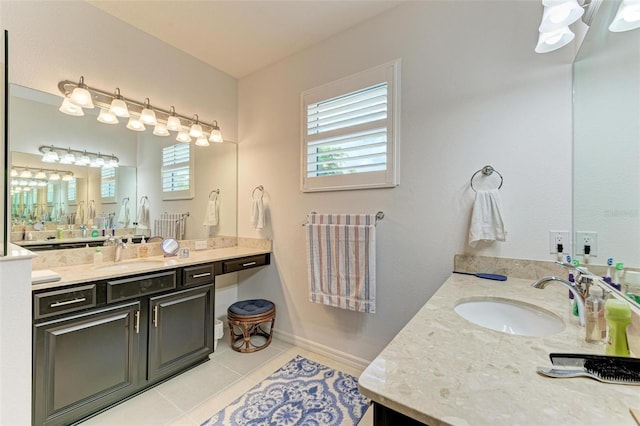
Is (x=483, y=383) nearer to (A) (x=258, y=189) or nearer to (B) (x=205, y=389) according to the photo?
(B) (x=205, y=389)

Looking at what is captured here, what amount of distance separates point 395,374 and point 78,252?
232 cm

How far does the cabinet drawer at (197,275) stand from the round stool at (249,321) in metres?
0.42

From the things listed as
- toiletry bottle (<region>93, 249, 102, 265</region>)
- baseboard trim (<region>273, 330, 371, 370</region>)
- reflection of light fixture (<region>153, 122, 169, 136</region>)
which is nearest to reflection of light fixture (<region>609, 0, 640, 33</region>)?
baseboard trim (<region>273, 330, 371, 370</region>)

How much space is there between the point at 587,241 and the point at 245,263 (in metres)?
2.31

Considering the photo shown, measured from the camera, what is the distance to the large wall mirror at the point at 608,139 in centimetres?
95

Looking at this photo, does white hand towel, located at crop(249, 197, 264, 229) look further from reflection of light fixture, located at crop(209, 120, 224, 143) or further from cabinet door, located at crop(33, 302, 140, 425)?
cabinet door, located at crop(33, 302, 140, 425)

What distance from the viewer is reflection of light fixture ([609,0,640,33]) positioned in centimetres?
90

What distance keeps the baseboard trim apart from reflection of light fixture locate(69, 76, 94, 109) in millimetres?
2397

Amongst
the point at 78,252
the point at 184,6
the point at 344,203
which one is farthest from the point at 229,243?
the point at 184,6

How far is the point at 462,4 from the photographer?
5.61 ft

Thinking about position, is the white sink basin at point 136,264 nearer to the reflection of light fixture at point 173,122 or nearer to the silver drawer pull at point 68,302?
the silver drawer pull at point 68,302

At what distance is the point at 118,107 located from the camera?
1.97m

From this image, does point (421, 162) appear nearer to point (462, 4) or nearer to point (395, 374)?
point (462, 4)

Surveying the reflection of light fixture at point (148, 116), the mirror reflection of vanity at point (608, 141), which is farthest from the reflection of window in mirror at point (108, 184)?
the mirror reflection of vanity at point (608, 141)
